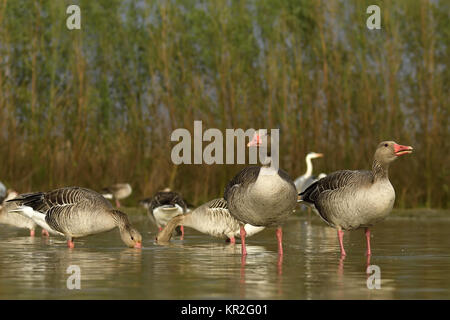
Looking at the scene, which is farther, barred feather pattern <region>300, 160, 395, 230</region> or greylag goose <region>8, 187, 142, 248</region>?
greylag goose <region>8, 187, 142, 248</region>

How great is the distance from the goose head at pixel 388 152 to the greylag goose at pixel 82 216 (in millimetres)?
3689

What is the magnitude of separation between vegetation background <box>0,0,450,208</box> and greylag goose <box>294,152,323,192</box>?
1.83 ft

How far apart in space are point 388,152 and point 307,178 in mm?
8572

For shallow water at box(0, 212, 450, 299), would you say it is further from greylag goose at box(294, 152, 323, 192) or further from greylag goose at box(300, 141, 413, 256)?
greylag goose at box(294, 152, 323, 192)

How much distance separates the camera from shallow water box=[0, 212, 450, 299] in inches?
371

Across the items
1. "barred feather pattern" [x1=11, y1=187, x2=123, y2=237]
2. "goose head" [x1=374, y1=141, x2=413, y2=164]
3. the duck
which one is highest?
"goose head" [x1=374, y1=141, x2=413, y2=164]

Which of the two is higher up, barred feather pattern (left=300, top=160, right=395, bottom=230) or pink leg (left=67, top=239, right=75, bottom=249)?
barred feather pattern (left=300, top=160, right=395, bottom=230)

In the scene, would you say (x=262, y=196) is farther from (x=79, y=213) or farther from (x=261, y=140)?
(x=79, y=213)

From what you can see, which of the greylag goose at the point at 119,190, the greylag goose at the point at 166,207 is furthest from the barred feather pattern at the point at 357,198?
the greylag goose at the point at 119,190

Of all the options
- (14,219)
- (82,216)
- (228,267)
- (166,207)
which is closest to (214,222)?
(82,216)

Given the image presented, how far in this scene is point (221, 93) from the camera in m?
23.0

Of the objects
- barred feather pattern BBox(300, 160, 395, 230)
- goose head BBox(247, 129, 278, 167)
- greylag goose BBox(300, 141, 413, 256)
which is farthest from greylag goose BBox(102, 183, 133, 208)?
goose head BBox(247, 129, 278, 167)
